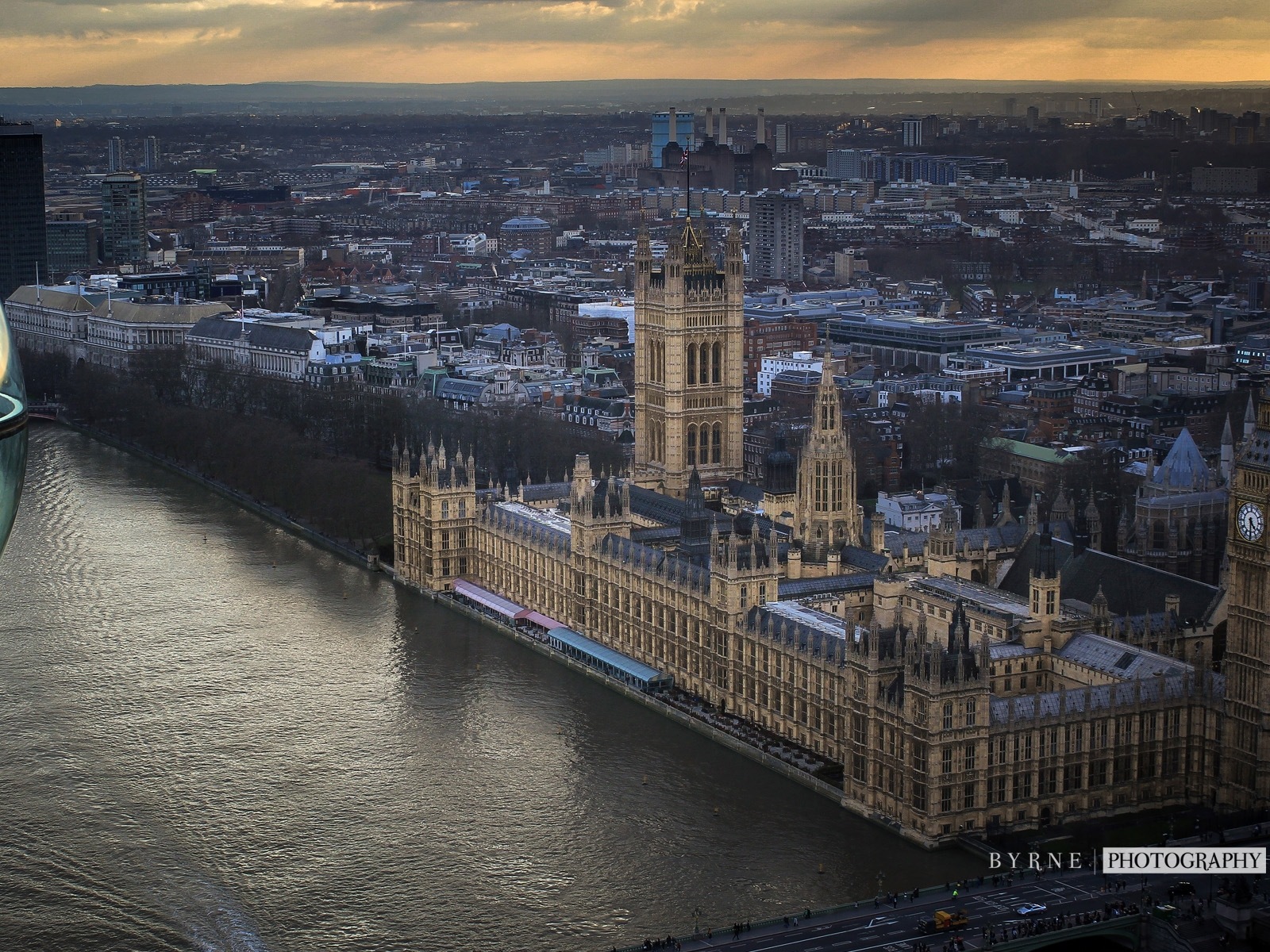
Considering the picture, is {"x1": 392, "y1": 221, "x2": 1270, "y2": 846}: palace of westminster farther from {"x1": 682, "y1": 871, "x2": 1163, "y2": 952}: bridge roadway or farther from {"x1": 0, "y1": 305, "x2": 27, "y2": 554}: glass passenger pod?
{"x1": 0, "y1": 305, "x2": 27, "y2": 554}: glass passenger pod

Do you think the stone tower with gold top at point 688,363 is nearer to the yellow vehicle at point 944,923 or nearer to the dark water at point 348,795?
the dark water at point 348,795

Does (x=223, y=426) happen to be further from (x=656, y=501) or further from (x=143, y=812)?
(x=143, y=812)

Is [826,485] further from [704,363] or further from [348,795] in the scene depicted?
[348,795]

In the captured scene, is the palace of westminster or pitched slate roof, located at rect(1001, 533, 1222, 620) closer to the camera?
the palace of westminster

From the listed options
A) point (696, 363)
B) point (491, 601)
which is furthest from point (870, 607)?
point (696, 363)

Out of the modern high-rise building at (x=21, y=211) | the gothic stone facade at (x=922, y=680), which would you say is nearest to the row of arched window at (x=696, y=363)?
the gothic stone facade at (x=922, y=680)

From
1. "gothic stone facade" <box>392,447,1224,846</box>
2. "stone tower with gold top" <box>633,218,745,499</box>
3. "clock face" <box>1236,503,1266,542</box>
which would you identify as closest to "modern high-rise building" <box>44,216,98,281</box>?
"stone tower with gold top" <box>633,218,745,499</box>

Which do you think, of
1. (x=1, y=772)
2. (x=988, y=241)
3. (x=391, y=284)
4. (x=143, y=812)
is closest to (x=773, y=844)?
(x=143, y=812)
